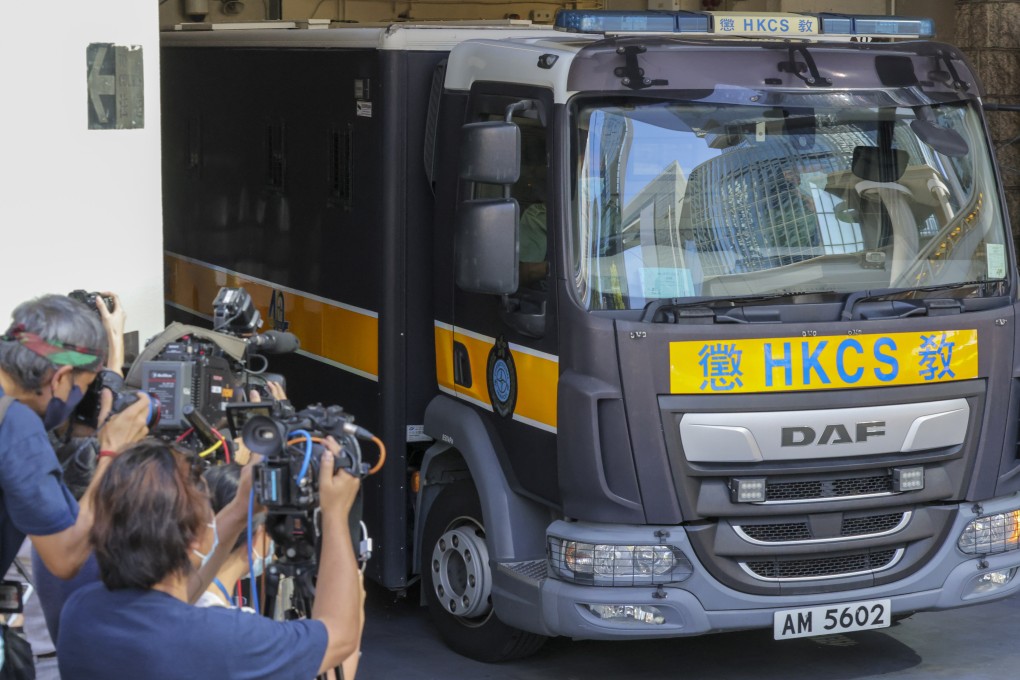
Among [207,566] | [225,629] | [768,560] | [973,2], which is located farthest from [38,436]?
[973,2]

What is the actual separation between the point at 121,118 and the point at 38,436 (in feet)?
8.53

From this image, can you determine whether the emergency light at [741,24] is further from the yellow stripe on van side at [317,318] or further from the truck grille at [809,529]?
the truck grille at [809,529]

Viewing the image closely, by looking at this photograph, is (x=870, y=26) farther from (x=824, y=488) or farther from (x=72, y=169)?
(x=72, y=169)

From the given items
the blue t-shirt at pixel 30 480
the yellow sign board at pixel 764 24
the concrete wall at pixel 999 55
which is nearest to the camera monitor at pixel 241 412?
the blue t-shirt at pixel 30 480

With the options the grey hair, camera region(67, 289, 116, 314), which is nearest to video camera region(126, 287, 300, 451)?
camera region(67, 289, 116, 314)

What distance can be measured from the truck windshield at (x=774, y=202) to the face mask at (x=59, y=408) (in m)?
2.28

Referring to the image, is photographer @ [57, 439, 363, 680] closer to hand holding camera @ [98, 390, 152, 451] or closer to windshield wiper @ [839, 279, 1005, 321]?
hand holding camera @ [98, 390, 152, 451]

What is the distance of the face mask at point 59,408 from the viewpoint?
4629mm

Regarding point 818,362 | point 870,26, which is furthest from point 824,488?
point 870,26

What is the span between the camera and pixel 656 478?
20.6 feet

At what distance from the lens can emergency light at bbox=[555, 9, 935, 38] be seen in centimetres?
Result: 695

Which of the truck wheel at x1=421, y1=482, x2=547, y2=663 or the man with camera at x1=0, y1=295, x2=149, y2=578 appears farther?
the truck wheel at x1=421, y1=482, x2=547, y2=663

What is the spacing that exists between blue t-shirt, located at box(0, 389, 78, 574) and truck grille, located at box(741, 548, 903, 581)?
3.05 meters

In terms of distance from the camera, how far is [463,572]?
7.15m
